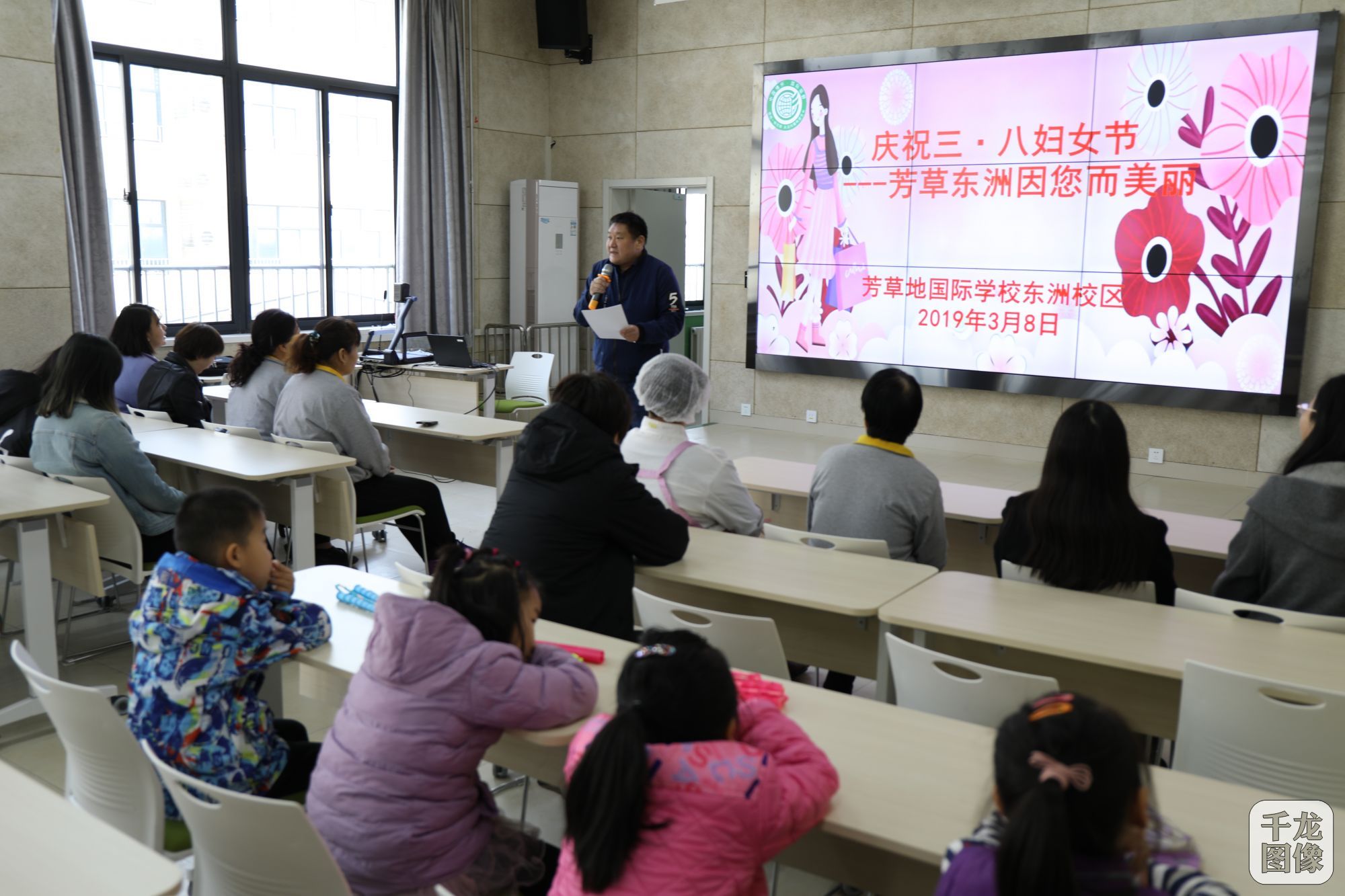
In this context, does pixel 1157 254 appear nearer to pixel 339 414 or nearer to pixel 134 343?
pixel 339 414

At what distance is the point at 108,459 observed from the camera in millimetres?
3771

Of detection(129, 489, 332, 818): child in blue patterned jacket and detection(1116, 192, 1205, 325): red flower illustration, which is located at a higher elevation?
detection(1116, 192, 1205, 325): red flower illustration

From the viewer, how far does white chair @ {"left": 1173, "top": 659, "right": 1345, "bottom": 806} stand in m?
1.96

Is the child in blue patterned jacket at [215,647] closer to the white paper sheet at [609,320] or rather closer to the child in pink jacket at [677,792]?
the child in pink jacket at [677,792]

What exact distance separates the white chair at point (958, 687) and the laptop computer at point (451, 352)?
231 inches

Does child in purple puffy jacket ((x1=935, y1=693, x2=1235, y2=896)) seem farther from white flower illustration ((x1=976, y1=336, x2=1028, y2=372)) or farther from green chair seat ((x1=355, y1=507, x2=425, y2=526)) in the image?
white flower illustration ((x1=976, y1=336, x2=1028, y2=372))

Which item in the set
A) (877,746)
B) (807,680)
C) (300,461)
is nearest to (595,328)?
(300,461)

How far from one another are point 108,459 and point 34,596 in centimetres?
56

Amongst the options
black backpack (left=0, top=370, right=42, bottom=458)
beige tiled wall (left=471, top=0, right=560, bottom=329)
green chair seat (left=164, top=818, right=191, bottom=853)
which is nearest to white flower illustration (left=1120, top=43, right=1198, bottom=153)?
beige tiled wall (left=471, top=0, right=560, bottom=329)

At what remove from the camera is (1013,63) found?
7.41 meters

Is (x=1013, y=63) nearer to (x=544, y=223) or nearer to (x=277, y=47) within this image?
(x=544, y=223)

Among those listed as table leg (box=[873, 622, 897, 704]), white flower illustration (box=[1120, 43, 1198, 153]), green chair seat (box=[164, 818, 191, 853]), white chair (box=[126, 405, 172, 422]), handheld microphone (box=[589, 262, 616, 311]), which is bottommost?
green chair seat (box=[164, 818, 191, 853])

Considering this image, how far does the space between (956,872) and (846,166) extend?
24.4 feet

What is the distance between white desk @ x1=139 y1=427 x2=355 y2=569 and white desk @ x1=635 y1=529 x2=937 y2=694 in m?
1.64
